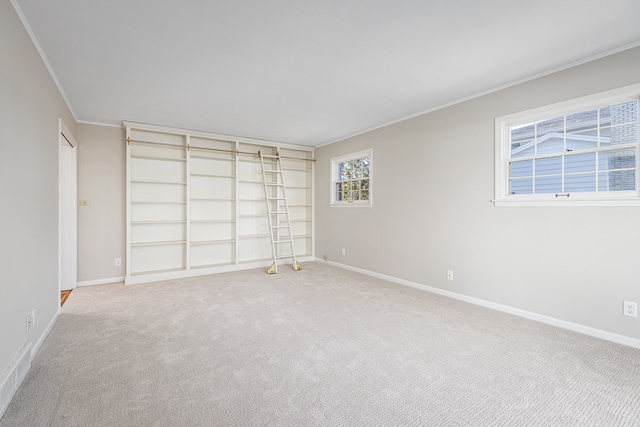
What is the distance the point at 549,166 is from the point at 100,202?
5.76 metres

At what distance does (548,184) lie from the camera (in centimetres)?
288

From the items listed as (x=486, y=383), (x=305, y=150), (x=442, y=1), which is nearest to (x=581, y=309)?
(x=486, y=383)

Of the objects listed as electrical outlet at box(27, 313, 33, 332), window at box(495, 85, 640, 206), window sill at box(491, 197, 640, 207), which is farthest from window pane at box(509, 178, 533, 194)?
electrical outlet at box(27, 313, 33, 332)

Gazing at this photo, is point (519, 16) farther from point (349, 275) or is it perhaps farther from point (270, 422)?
point (349, 275)

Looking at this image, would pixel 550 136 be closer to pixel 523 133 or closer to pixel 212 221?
pixel 523 133

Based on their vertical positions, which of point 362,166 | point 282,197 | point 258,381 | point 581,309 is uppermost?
point 362,166

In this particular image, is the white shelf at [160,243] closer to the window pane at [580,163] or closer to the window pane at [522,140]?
the window pane at [522,140]

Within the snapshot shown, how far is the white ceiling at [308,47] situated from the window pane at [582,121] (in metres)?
0.47

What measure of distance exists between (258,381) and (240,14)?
2444mm

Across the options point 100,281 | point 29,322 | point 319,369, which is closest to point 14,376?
point 29,322

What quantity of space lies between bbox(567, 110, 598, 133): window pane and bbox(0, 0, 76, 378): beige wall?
172 inches

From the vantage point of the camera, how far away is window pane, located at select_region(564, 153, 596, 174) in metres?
2.63

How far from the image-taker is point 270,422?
1.55m

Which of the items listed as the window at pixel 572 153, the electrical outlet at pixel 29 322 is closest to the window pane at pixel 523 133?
the window at pixel 572 153
